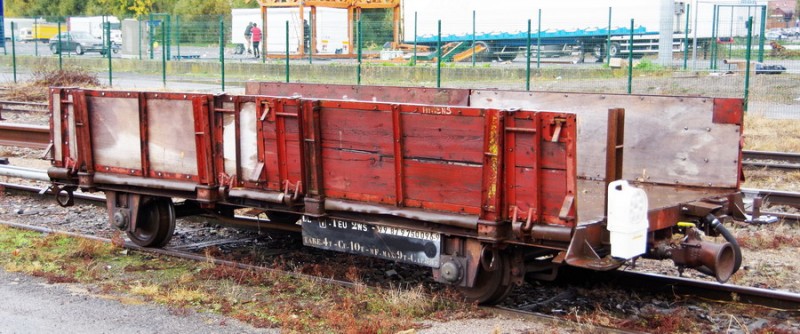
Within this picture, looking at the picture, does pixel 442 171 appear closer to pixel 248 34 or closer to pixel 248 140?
pixel 248 140

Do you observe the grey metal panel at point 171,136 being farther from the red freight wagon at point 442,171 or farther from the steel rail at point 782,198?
the steel rail at point 782,198

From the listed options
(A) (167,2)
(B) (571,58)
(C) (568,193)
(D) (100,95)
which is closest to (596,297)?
(C) (568,193)

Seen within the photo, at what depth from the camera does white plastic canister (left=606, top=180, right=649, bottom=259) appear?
5.92 metres

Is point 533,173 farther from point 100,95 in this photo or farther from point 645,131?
point 100,95

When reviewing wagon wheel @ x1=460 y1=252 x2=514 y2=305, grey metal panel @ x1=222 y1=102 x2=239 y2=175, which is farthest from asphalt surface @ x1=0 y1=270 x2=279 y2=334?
wagon wheel @ x1=460 y1=252 x2=514 y2=305

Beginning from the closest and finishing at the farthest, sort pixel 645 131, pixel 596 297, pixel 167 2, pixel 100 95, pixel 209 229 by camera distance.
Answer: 1. pixel 596 297
2. pixel 645 131
3. pixel 100 95
4. pixel 209 229
5. pixel 167 2

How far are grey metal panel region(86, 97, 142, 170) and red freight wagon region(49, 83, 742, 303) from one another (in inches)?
0.6

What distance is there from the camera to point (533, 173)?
619cm

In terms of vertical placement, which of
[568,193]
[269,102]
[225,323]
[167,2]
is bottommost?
[225,323]

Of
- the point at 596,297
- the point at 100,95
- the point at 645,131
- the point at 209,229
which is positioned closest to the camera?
the point at 596,297

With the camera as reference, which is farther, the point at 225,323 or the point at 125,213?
the point at 125,213

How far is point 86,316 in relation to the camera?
22.7 ft

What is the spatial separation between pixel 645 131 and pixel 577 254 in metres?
2.22

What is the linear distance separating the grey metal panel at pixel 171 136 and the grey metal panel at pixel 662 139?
3.28 metres
